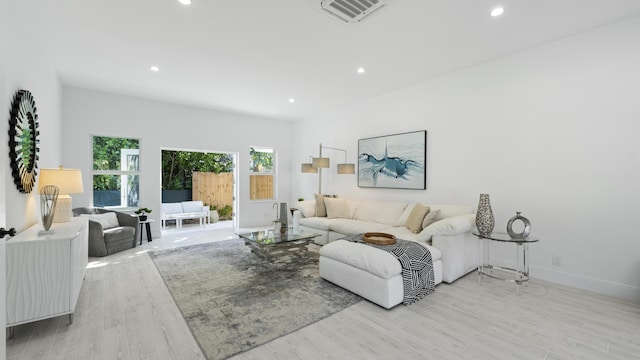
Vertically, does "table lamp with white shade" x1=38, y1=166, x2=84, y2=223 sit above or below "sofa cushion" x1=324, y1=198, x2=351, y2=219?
above

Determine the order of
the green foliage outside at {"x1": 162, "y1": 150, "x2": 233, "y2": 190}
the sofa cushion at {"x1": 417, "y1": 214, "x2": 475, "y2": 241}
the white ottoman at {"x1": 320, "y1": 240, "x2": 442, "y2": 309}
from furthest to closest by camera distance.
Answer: the green foliage outside at {"x1": 162, "y1": 150, "x2": 233, "y2": 190}
the sofa cushion at {"x1": 417, "y1": 214, "x2": 475, "y2": 241}
the white ottoman at {"x1": 320, "y1": 240, "x2": 442, "y2": 309}

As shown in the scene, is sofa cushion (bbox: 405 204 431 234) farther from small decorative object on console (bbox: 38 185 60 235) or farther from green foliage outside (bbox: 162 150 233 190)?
green foliage outside (bbox: 162 150 233 190)

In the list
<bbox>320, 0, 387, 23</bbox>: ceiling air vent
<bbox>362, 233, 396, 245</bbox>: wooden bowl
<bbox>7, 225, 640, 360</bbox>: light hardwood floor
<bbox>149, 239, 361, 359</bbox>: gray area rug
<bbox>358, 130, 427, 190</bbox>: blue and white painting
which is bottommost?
<bbox>7, 225, 640, 360</bbox>: light hardwood floor

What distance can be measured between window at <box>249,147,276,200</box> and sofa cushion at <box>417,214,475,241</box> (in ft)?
16.0

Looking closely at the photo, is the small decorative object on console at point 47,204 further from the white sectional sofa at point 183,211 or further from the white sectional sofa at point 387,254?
the white sectional sofa at point 183,211

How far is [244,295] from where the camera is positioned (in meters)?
2.89

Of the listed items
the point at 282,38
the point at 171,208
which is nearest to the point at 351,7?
the point at 282,38

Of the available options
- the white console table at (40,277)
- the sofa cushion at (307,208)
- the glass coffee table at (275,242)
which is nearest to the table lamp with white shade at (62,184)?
the white console table at (40,277)

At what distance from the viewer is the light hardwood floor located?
76.8 inches

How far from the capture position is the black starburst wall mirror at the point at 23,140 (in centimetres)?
241

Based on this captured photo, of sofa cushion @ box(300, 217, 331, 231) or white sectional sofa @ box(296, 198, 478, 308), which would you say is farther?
sofa cushion @ box(300, 217, 331, 231)

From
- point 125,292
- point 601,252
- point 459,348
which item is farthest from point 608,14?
point 125,292

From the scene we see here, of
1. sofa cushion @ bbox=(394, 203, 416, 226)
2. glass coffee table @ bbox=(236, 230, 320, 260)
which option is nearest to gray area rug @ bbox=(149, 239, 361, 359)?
glass coffee table @ bbox=(236, 230, 320, 260)

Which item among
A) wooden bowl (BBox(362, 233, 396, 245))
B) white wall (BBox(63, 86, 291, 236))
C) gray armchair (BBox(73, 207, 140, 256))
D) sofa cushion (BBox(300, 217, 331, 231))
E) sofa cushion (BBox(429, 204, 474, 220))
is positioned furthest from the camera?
white wall (BBox(63, 86, 291, 236))
